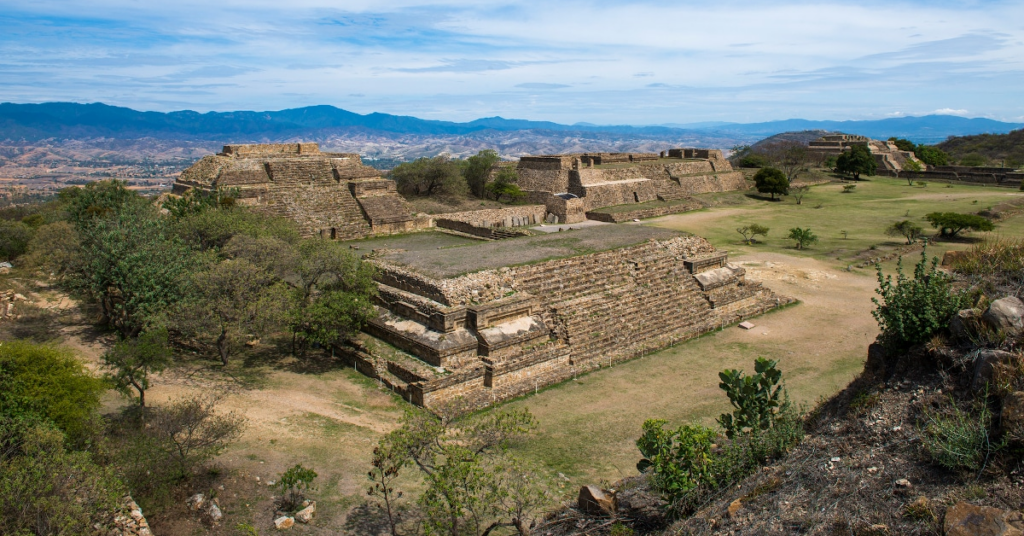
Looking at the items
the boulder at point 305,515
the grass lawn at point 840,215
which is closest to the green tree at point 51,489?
the boulder at point 305,515

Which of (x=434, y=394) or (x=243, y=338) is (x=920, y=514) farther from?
(x=243, y=338)

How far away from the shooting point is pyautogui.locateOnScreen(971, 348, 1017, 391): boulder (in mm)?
5352

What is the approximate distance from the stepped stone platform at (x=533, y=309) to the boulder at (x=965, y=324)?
6924 millimetres

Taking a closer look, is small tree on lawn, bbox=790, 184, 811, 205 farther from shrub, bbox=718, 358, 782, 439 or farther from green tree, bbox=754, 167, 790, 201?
shrub, bbox=718, 358, 782, 439

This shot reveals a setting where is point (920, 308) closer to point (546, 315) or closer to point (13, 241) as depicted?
point (546, 315)

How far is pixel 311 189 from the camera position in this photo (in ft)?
80.4

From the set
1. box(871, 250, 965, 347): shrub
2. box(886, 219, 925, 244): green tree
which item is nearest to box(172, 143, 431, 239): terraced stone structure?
box(871, 250, 965, 347): shrub

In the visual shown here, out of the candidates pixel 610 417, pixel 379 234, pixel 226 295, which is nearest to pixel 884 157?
pixel 379 234

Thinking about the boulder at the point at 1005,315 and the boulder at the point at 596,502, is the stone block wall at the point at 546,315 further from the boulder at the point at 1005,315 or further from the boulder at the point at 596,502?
the boulder at the point at 1005,315

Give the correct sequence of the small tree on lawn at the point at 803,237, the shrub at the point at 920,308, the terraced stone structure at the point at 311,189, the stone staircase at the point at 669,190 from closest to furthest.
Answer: the shrub at the point at 920,308 < the terraced stone structure at the point at 311,189 < the small tree on lawn at the point at 803,237 < the stone staircase at the point at 669,190

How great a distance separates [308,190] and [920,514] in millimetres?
23539

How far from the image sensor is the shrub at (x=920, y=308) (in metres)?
6.45

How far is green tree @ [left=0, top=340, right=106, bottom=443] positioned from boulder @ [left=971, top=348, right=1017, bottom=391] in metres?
10.5

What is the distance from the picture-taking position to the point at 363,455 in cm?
927
